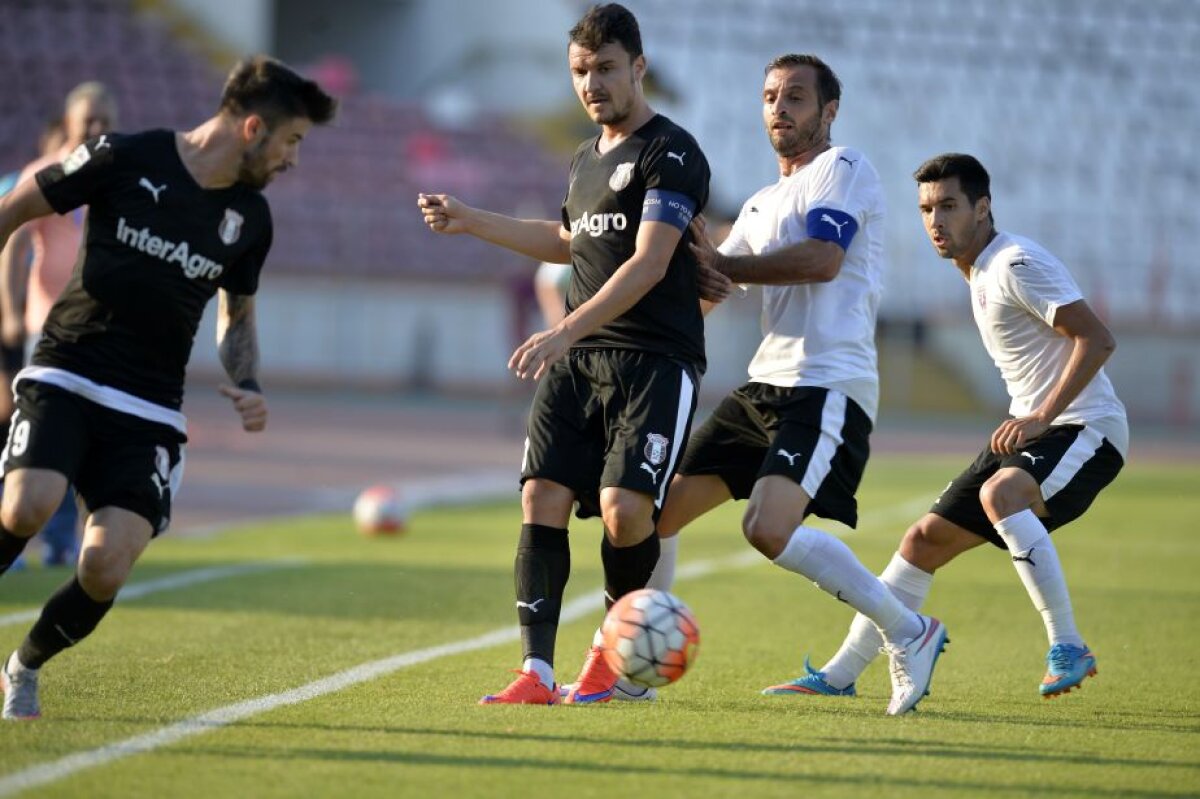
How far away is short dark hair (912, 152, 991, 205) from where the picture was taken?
6297 millimetres

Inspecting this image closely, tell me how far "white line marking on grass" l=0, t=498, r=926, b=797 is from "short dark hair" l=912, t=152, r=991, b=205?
2799mm

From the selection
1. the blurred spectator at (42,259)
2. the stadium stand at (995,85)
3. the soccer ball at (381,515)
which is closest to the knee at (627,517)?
the blurred spectator at (42,259)

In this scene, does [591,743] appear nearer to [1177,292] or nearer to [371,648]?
[371,648]

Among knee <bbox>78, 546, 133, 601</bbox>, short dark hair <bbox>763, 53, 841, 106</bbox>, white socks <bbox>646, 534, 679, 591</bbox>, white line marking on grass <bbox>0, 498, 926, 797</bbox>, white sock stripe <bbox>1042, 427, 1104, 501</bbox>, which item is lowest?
white line marking on grass <bbox>0, 498, 926, 797</bbox>

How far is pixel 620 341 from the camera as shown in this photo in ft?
18.7

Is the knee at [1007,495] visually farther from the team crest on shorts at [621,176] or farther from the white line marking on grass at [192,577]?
the white line marking on grass at [192,577]

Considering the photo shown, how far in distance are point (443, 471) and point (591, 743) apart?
46.0 ft

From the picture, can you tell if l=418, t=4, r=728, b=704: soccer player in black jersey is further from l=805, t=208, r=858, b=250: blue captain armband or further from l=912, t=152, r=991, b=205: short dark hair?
l=912, t=152, r=991, b=205: short dark hair

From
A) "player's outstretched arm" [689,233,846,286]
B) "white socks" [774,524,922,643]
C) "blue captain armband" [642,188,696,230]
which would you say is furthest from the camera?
"white socks" [774,524,922,643]

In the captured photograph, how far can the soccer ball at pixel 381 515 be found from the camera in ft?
40.1

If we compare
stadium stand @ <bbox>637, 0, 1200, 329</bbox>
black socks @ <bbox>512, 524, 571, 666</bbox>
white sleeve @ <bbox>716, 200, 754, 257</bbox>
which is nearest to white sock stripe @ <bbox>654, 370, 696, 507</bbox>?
black socks @ <bbox>512, 524, 571, 666</bbox>

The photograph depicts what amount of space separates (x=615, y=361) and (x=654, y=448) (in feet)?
1.17

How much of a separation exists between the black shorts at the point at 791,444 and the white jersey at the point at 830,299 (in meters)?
0.06

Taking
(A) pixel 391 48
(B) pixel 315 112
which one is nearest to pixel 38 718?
(B) pixel 315 112
